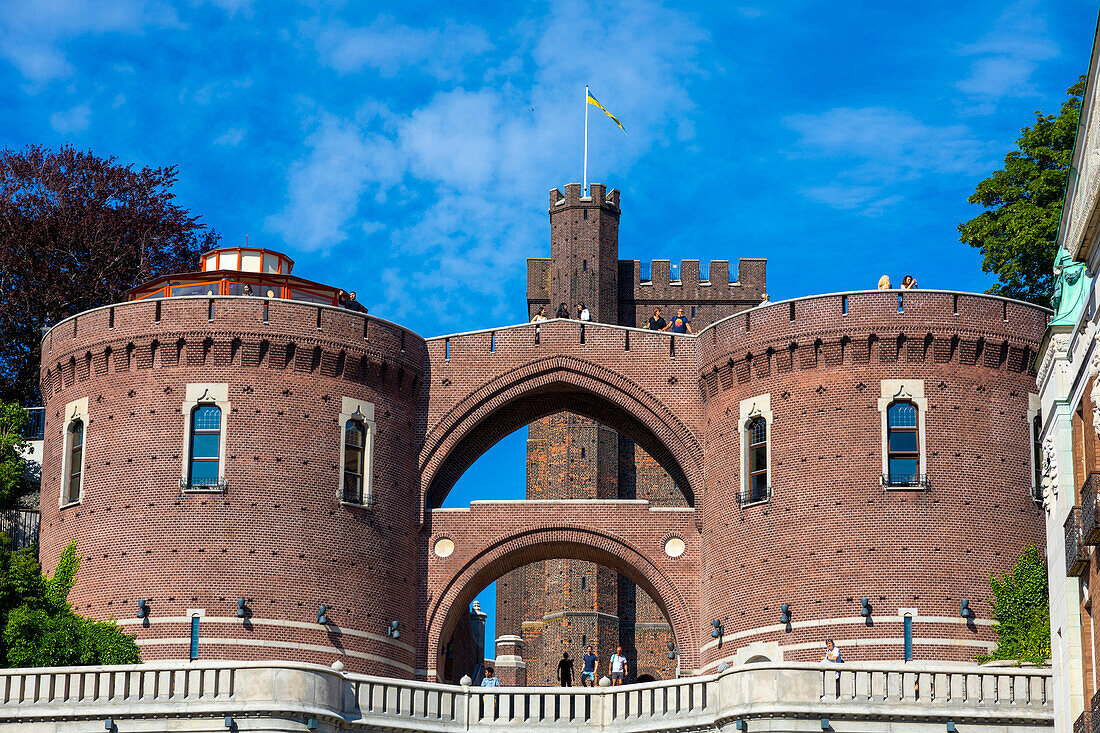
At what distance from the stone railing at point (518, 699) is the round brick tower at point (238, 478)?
1193cm

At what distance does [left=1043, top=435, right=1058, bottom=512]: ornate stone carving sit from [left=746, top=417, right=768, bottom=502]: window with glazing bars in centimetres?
1362

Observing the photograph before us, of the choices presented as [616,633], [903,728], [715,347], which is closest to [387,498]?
[715,347]

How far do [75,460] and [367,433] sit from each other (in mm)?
7896

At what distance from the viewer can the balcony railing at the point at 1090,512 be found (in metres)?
33.3

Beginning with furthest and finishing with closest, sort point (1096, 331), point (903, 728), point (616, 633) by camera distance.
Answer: point (616, 633), point (903, 728), point (1096, 331)

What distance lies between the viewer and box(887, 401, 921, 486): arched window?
5191 centimetres

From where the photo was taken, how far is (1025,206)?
5881 centimetres

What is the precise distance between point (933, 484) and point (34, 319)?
32.6m

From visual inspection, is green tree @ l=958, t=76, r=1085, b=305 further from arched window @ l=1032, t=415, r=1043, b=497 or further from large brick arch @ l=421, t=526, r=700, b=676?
large brick arch @ l=421, t=526, r=700, b=676

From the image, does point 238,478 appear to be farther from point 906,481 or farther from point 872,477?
point 906,481

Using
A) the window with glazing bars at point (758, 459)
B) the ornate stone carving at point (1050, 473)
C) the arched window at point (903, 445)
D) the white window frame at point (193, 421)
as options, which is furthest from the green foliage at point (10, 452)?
the ornate stone carving at point (1050, 473)

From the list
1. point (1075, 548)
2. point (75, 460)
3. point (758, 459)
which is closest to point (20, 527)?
point (75, 460)

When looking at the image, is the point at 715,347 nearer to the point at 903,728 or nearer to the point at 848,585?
the point at 848,585

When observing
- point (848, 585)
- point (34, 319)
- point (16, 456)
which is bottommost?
point (848, 585)
